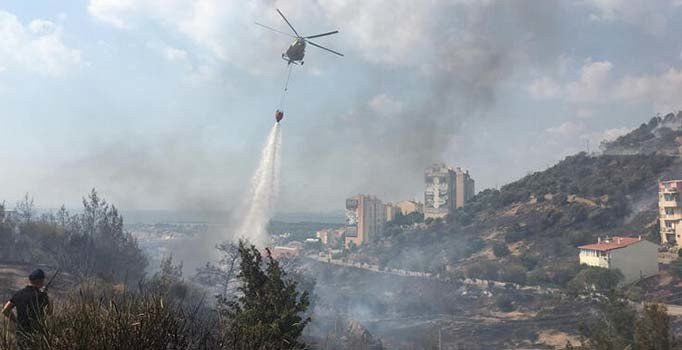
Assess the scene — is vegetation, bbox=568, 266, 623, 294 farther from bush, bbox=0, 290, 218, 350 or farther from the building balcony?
bush, bbox=0, 290, 218, 350

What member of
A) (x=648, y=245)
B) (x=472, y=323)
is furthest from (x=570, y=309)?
(x=648, y=245)

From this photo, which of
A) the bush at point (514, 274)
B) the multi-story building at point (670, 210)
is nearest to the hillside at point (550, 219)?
the bush at point (514, 274)

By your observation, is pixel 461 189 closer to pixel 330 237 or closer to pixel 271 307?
pixel 330 237

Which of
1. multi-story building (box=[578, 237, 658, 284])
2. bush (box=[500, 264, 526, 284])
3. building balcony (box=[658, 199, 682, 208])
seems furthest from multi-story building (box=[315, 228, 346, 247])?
multi-story building (box=[578, 237, 658, 284])

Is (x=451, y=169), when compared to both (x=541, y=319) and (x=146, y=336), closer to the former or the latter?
(x=541, y=319)

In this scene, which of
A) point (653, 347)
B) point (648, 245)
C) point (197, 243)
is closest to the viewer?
point (653, 347)

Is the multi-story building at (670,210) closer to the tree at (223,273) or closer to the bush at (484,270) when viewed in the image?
the bush at (484,270)

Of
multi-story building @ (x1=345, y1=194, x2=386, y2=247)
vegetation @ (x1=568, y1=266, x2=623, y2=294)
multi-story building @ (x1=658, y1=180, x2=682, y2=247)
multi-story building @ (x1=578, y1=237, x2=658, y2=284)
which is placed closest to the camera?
vegetation @ (x1=568, y1=266, x2=623, y2=294)
